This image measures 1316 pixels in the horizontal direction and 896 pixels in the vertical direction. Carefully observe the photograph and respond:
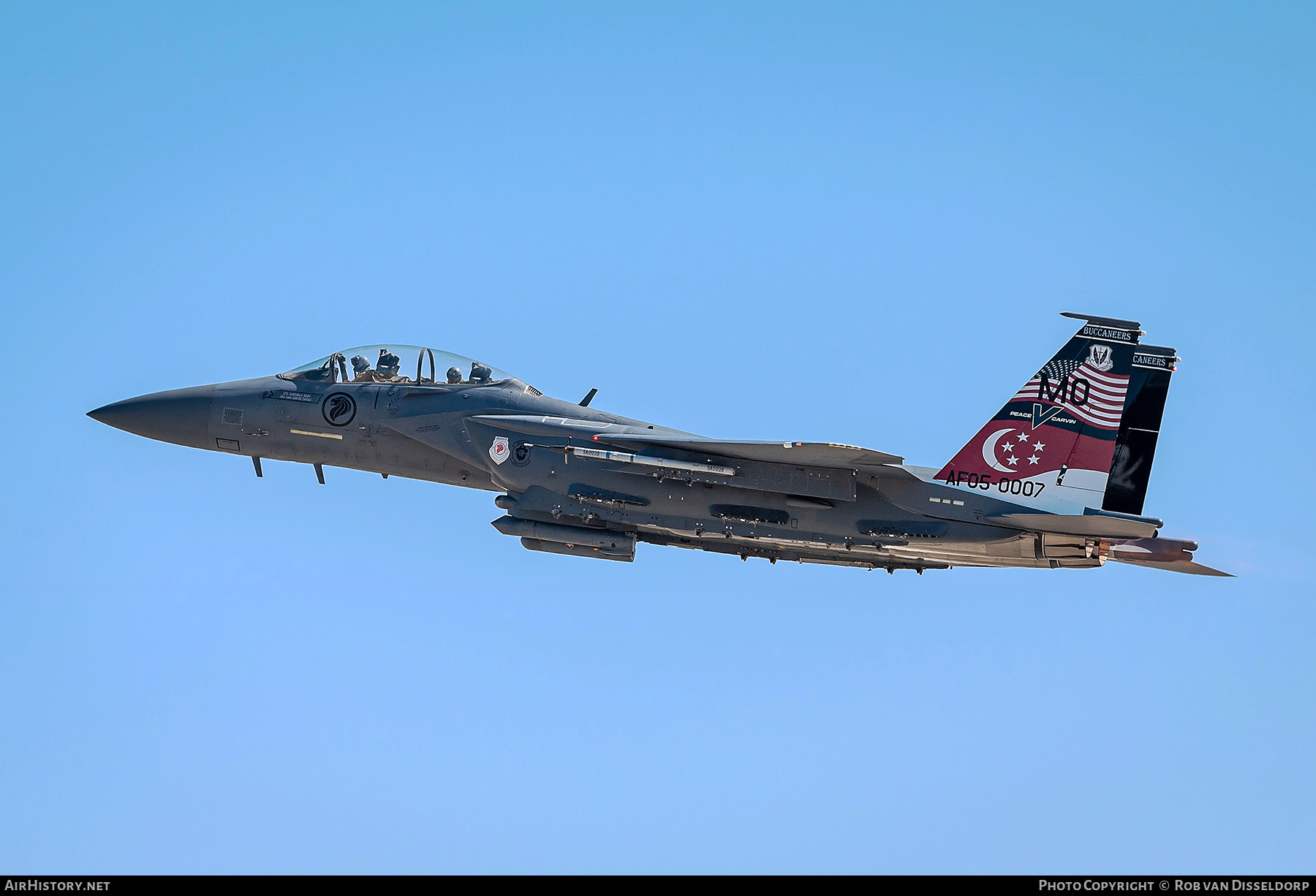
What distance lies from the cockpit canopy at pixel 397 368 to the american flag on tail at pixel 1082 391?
7691mm

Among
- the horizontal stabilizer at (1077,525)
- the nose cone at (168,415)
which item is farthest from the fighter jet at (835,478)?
the nose cone at (168,415)

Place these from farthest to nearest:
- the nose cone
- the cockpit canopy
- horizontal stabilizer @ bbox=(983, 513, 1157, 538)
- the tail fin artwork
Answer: the nose cone, the cockpit canopy, the tail fin artwork, horizontal stabilizer @ bbox=(983, 513, 1157, 538)

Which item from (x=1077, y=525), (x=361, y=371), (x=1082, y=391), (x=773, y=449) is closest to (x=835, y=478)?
(x=773, y=449)

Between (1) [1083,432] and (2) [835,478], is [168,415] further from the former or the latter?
(1) [1083,432]

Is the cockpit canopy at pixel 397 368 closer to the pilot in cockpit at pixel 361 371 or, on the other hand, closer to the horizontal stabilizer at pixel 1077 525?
the pilot in cockpit at pixel 361 371

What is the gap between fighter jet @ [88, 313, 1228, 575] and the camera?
741 inches

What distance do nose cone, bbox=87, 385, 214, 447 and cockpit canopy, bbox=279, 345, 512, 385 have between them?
4.37ft

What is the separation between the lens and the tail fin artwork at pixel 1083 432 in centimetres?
1880

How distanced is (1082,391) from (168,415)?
13624 mm

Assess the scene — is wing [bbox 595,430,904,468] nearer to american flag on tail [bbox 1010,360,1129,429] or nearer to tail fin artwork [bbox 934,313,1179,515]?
tail fin artwork [bbox 934,313,1179,515]

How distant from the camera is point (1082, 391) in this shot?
19000 mm

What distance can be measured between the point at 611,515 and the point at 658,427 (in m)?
1.58

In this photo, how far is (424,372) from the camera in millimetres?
21453

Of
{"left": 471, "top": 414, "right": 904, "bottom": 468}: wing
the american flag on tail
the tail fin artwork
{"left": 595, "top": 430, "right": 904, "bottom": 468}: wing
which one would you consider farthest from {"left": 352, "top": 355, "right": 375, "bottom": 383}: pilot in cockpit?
the american flag on tail
